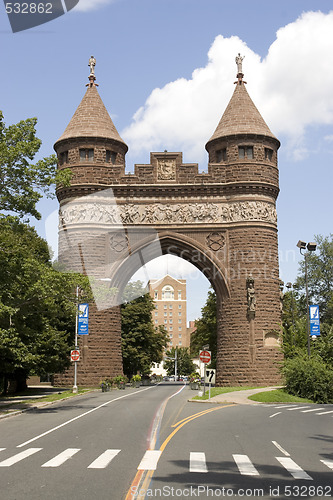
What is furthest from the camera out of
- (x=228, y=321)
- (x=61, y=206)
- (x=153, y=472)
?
(x=61, y=206)

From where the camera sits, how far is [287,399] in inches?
1251

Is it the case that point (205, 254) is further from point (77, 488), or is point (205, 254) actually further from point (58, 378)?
point (77, 488)

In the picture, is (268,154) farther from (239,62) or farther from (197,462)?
(197,462)

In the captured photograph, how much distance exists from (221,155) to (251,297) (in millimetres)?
11634

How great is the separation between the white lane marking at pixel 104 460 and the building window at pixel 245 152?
34.7 metres

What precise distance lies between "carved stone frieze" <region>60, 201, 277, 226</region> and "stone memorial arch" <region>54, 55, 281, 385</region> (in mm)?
75

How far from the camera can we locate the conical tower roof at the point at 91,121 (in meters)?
45.1

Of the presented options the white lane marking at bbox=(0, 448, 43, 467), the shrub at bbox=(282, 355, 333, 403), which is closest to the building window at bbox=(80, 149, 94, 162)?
the shrub at bbox=(282, 355, 333, 403)

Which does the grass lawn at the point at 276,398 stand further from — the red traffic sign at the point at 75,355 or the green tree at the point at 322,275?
the green tree at the point at 322,275

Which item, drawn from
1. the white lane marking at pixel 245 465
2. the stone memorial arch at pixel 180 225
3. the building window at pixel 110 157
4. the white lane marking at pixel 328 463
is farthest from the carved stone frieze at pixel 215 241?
the white lane marking at pixel 328 463

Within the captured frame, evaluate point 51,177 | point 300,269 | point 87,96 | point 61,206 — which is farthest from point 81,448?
point 300,269

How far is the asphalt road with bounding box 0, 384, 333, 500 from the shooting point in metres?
8.44

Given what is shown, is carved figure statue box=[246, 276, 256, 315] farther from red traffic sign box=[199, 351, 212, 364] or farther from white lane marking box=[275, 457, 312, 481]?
white lane marking box=[275, 457, 312, 481]

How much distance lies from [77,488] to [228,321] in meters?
34.2
